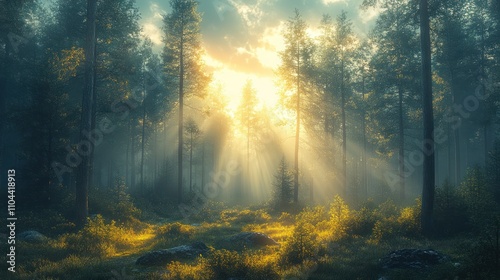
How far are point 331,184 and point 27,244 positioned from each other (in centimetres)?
2724

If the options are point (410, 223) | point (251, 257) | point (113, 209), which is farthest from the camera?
point (113, 209)

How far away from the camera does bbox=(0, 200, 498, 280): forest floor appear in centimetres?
749

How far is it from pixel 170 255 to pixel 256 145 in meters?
42.0

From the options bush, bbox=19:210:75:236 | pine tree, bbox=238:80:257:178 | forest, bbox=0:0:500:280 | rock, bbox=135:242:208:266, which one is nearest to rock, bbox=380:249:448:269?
forest, bbox=0:0:500:280

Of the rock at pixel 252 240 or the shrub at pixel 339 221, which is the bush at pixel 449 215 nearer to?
the shrub at pixel 339 221

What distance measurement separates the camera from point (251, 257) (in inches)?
332

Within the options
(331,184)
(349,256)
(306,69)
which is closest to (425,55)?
(349,256)

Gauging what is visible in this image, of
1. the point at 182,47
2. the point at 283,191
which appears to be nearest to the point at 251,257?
the point at 283,191

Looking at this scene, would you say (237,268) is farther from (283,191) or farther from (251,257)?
(283,191)

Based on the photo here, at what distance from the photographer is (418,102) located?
85.8 feet

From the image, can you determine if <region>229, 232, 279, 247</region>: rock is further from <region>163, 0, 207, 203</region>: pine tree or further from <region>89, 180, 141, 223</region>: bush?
<region>163, 0, 207, 203</region>: pine tree

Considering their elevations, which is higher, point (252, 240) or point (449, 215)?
point (449, 215)

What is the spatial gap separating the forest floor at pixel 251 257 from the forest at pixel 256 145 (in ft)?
0.21

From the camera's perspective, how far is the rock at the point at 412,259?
7934mm
